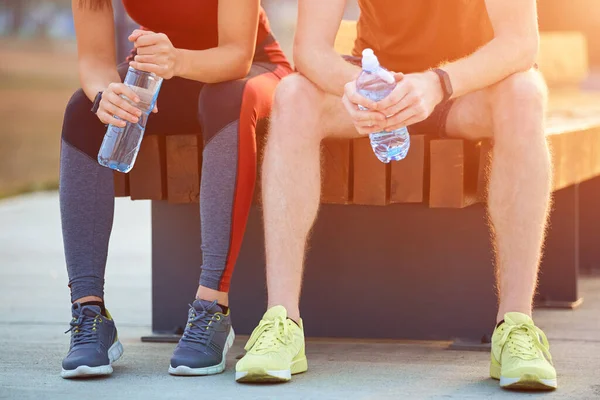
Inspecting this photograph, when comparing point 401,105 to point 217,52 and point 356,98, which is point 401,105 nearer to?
point 356,98

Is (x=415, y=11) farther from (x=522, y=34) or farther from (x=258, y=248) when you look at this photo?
(x=258, y=248)

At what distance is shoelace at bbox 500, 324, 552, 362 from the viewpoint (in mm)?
2715

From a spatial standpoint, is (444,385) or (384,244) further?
(384,244)

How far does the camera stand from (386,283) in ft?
11.6

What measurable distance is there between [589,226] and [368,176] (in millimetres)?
2105

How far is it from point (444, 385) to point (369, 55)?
0.84 metres

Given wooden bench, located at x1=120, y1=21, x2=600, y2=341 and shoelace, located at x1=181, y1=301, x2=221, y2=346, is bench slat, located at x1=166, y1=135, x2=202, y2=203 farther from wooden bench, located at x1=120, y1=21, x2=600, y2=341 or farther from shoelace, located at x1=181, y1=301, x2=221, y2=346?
shoelace, located at x1=181, y1=301, x2=221, y2=346

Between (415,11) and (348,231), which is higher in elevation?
(415,11)

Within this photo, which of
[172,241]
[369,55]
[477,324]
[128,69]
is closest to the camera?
[369,55]

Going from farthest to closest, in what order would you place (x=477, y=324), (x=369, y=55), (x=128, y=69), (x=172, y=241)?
1. (x=172, y=241)
2. (x=477, y=324)
3. (x=128, y=69)
4. (x=369, y=55)

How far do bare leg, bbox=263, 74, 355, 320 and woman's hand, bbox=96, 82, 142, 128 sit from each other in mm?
367

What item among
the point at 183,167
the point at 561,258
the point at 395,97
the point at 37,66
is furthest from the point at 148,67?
the point at 37,66

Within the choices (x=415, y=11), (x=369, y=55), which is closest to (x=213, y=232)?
(x=369, y=55)

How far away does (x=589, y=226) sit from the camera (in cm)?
493
